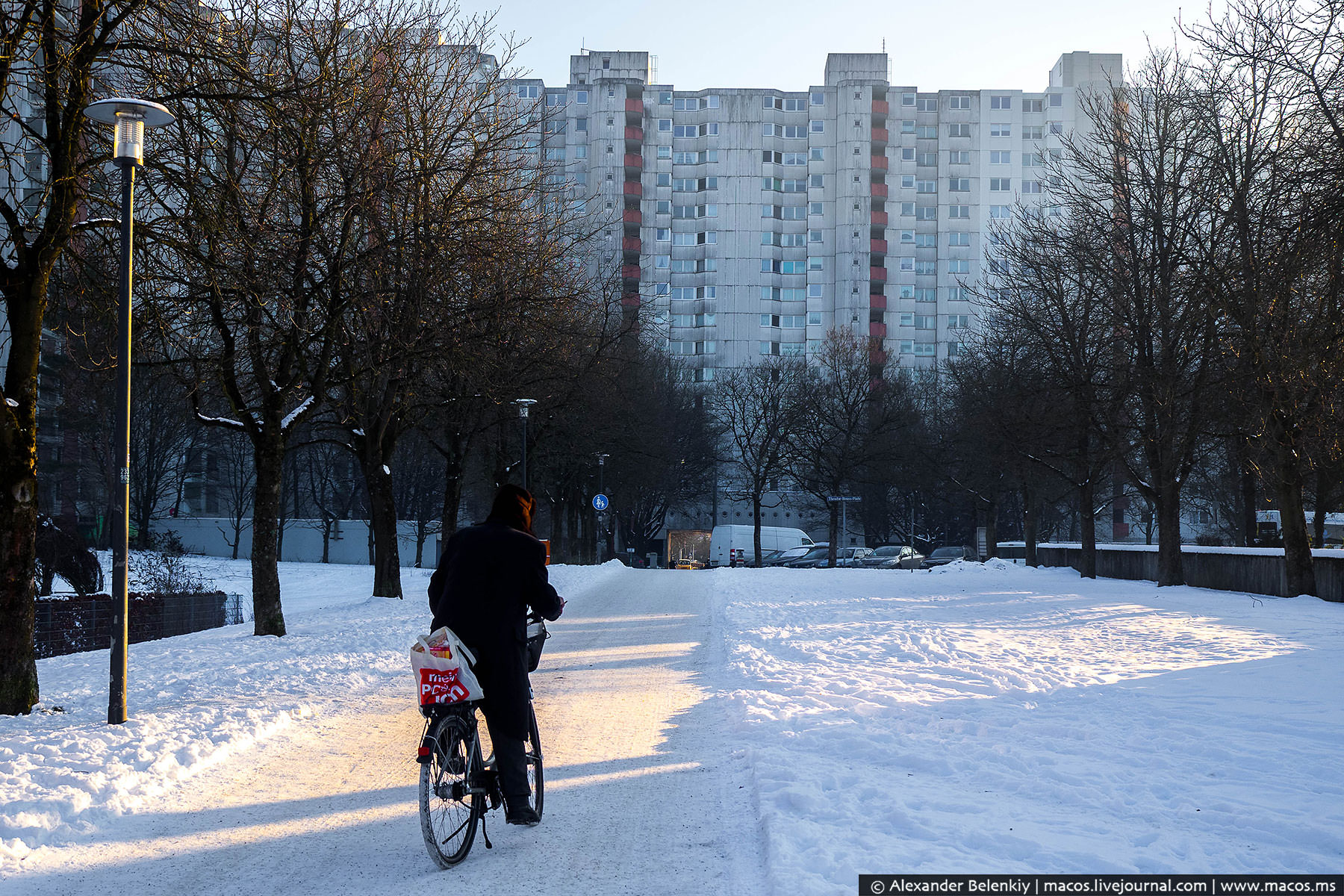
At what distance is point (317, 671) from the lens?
492 inches

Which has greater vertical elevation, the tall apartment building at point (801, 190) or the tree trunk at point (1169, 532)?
the tall apartment building at point (801, 190)

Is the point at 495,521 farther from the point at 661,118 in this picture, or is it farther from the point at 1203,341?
the point at 661,118

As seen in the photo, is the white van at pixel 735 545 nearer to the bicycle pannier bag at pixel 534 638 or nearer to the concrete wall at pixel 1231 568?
the concrete wall at pixel 1231 568

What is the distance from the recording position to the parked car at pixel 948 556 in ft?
177

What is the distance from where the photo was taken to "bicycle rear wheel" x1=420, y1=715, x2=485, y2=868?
17.4 ft

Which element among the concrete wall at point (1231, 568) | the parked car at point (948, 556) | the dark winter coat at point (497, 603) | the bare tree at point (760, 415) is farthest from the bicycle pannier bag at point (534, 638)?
the bare tree at point (760, 415)

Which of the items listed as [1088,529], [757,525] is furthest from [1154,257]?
[757,525]

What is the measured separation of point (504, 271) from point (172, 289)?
17.5ft

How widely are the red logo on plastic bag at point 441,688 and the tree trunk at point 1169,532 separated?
25.1m

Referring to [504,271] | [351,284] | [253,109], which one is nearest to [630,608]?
[504,271]

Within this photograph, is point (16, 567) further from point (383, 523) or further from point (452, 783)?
point (383, 523)

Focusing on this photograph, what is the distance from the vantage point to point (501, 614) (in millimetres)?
5773

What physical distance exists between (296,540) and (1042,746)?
6414cm

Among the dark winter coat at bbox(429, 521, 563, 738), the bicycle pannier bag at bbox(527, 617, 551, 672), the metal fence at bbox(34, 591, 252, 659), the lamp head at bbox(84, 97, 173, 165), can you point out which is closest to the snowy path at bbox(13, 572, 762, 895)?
the dark winter coat at bbox(429, 521, 563, 738)
